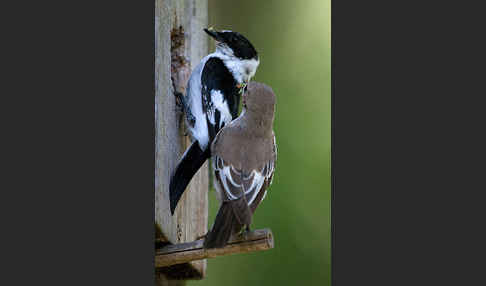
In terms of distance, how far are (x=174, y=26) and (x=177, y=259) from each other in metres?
1.04

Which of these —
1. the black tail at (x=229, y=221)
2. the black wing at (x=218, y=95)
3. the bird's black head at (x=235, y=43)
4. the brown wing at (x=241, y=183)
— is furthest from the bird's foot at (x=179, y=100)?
the black tail at (x=229, y=221)

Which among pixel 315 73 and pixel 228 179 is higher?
pixel 315 73

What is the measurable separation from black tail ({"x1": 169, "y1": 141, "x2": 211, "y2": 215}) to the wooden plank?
1.3 inches

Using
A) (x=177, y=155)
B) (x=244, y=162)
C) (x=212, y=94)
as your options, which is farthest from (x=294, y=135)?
(x=177, y=155)

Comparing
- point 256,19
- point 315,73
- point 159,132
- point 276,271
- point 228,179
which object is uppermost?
point 256,19

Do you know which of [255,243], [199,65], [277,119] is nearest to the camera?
[255,243]

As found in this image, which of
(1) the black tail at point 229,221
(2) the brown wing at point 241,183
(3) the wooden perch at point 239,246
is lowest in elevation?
(3) the wooden perch at point 239,246

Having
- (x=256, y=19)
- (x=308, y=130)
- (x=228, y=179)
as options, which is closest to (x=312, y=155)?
(x=308, y=130)

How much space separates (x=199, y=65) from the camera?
7.73 feet

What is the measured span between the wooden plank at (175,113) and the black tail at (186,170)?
0.03 m

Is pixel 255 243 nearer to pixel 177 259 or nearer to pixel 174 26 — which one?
pixel 177 259

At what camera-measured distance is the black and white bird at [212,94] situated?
2250 millimetres

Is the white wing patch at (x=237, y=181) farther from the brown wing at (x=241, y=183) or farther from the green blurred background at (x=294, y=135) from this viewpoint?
the green blurred background at (x=294, y=135)

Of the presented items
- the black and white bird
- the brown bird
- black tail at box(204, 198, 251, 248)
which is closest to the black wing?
the black and white bird
